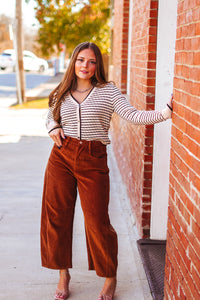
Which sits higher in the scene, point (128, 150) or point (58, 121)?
point (58, 121)

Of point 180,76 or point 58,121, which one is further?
point 58,121

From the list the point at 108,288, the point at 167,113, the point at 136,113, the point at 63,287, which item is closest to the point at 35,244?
the point at 63,287

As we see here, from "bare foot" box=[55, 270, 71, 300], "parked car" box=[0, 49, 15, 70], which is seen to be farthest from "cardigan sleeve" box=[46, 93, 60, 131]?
"parked car" box=[0, 49, 15, 70]

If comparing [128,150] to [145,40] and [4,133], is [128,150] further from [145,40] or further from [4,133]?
[4,133]

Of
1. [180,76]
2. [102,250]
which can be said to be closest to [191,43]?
[180,76]

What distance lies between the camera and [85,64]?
3.70m

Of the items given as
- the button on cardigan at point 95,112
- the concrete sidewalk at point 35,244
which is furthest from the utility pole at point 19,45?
the button on cardigan at point 95,112

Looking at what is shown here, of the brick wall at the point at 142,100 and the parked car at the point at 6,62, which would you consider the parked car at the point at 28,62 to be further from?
the brick wall at the point at 142,100

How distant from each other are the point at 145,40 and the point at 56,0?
16.9 meters

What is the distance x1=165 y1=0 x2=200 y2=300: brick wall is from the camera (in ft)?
8.70

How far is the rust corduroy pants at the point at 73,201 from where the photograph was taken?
369cm

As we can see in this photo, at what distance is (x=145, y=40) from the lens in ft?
16.6

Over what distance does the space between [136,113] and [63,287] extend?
4.80ft

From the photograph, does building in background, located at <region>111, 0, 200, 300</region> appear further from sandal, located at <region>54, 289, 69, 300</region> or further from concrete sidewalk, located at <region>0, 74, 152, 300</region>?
sandal, located at <region>54, 289, 69, 300</region>
